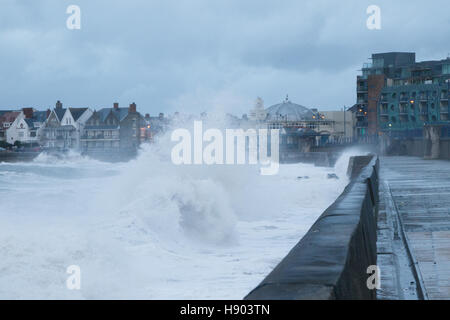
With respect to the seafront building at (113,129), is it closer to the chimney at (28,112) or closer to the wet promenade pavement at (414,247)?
the chimney at (28,112)

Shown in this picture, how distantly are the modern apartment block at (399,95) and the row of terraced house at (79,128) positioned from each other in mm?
35609

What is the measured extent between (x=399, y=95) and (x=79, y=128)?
55417 millimetres

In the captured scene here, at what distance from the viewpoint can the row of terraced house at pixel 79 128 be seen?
109000 millimetres

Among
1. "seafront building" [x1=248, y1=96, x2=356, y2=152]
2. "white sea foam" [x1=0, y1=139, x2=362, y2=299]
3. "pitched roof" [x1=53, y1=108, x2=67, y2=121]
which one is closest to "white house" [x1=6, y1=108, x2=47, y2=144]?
"pitched roof" [x1=53, y1=108, x2=67, y2=121]

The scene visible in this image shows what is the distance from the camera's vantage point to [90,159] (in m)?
92.0

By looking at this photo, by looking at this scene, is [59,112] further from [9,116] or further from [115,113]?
[115,113]

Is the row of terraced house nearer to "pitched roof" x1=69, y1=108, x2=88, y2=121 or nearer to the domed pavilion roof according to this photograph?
"pitched roof" x1=69, y1=108, x2=88, y2=121

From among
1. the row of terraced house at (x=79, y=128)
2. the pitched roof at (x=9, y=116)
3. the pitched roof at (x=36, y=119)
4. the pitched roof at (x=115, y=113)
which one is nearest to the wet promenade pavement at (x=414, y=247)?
the row of terraced house at (x=79, y=128)

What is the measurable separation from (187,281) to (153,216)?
465 centimetres

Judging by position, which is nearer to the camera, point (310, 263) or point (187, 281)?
point (310, 263)
